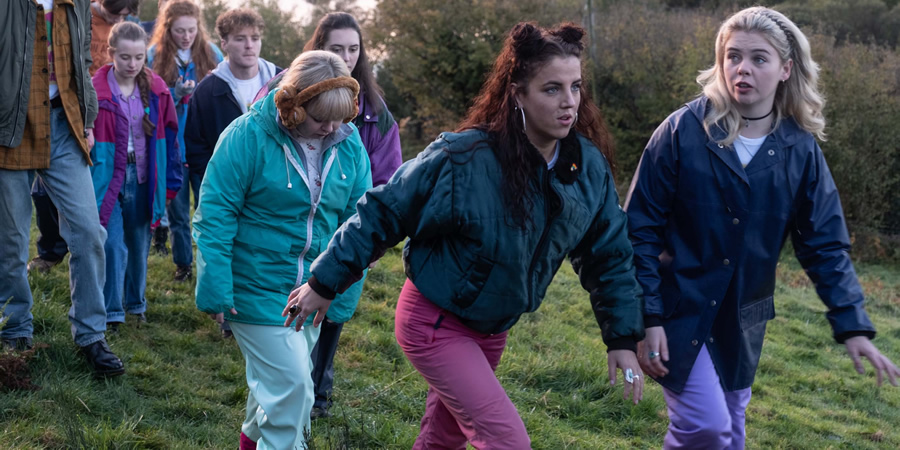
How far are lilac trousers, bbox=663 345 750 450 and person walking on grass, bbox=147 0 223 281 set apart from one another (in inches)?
177

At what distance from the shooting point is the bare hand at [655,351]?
11.9 feet

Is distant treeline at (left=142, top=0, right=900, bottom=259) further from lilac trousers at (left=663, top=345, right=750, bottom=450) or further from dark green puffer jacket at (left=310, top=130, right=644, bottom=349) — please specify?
dark green puffer jacket at (left=310, top=130, right=644, bottom=349)

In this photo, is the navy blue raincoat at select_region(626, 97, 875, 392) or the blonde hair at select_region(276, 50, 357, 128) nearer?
the navy blue raincoat at select_region(626, 97, 875, 392)

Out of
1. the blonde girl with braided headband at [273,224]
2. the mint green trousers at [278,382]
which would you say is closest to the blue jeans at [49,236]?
the blonde girl with braided headband at [273,224]

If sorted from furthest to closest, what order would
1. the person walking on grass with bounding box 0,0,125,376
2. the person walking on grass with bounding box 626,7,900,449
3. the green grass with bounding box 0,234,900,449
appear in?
the person walking on grass with bounding box 0,0,125,376
the green grass with bounding box 0,234,900,449
the person walking on grass with bounding box 626,7,900,449

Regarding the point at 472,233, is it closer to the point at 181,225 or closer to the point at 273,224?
the point at 273,224

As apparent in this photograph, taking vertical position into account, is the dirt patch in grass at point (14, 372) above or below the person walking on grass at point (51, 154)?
below

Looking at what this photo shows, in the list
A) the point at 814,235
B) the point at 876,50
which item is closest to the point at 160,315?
the point at 814,235

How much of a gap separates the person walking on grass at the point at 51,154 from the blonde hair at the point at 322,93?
5.33 ft

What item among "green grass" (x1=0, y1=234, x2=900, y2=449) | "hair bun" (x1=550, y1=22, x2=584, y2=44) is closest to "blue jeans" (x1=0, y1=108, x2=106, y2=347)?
"green grass" (x1=0, y1=234, x2=900, y2=449)

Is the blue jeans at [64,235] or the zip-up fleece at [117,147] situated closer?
the blue jeans at [64,235]

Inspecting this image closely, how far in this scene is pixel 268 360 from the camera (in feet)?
12.5

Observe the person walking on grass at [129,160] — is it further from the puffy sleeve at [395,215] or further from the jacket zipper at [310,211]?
the puffy sleeve at [395,215]

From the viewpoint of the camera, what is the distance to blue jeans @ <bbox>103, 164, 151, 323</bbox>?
18.7ft
